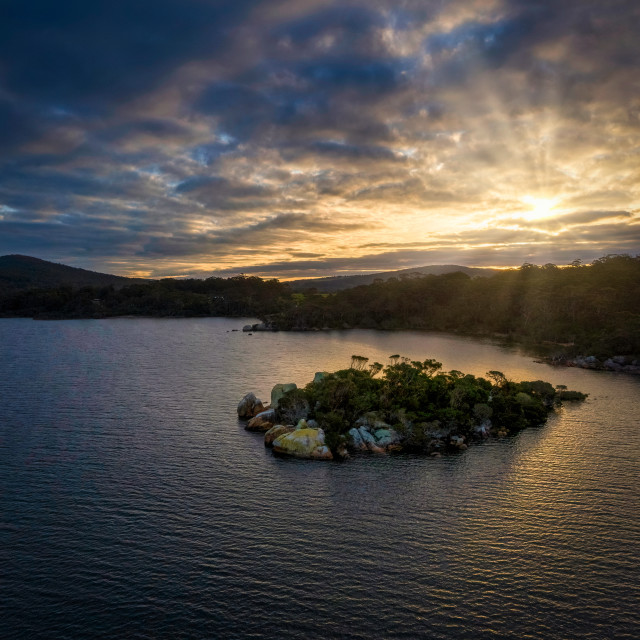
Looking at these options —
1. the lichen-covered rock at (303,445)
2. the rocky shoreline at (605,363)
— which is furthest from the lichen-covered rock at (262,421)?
the rocky shoreline at (605,363)

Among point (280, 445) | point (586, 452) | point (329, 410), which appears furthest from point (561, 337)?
point (280, 445)

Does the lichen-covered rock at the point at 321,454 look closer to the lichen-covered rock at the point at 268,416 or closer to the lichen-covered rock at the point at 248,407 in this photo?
the lichen-covered rock at the point at 268,416

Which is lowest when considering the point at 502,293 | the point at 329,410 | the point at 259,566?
the point at 259,566

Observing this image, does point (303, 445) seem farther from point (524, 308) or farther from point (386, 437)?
point (524, 308)

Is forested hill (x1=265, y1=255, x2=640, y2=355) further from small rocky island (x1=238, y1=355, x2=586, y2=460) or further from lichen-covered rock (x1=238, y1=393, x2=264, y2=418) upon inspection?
lichen-covered rock (x1=238, y1=393, x2=264, y2=418)

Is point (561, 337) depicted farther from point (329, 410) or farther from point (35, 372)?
point (35, 372)

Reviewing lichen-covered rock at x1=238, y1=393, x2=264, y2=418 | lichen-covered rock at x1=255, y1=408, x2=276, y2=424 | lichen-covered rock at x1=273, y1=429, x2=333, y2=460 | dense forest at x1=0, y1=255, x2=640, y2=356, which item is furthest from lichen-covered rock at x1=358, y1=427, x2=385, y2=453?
dense forest at x1=0, y1=255, x2=640, y2=356
